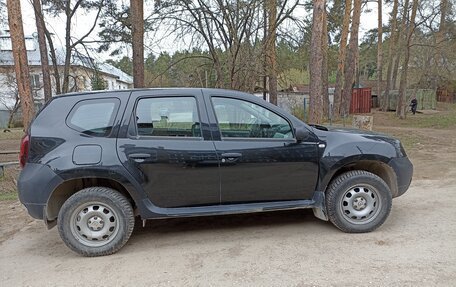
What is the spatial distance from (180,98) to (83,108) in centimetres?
106

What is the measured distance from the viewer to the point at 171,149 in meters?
3.61

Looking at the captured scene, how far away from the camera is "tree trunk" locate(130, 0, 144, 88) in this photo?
9333 millimetres

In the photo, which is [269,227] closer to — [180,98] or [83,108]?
[180,98]

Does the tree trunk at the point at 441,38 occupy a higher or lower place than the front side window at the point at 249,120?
higher

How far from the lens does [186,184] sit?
3684mm

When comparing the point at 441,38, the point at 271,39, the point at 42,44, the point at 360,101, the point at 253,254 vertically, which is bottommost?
the point at 253,254

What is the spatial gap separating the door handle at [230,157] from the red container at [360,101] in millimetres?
28325

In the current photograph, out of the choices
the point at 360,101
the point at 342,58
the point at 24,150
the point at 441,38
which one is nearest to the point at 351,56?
the point at 342,58

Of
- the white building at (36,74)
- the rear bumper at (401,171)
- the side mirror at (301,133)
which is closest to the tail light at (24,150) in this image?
the side mirror at (301,133)

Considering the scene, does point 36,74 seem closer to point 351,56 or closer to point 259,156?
point 351,56

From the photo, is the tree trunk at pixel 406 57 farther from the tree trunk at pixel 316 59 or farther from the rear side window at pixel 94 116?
the rear side window at pixel 94 116

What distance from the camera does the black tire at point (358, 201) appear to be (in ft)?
13.0

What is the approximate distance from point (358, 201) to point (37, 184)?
3.58 metres

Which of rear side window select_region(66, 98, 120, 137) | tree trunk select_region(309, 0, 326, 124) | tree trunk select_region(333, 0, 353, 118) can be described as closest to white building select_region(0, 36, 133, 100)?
tree trunk select_region(309, 0, 326, 124)
